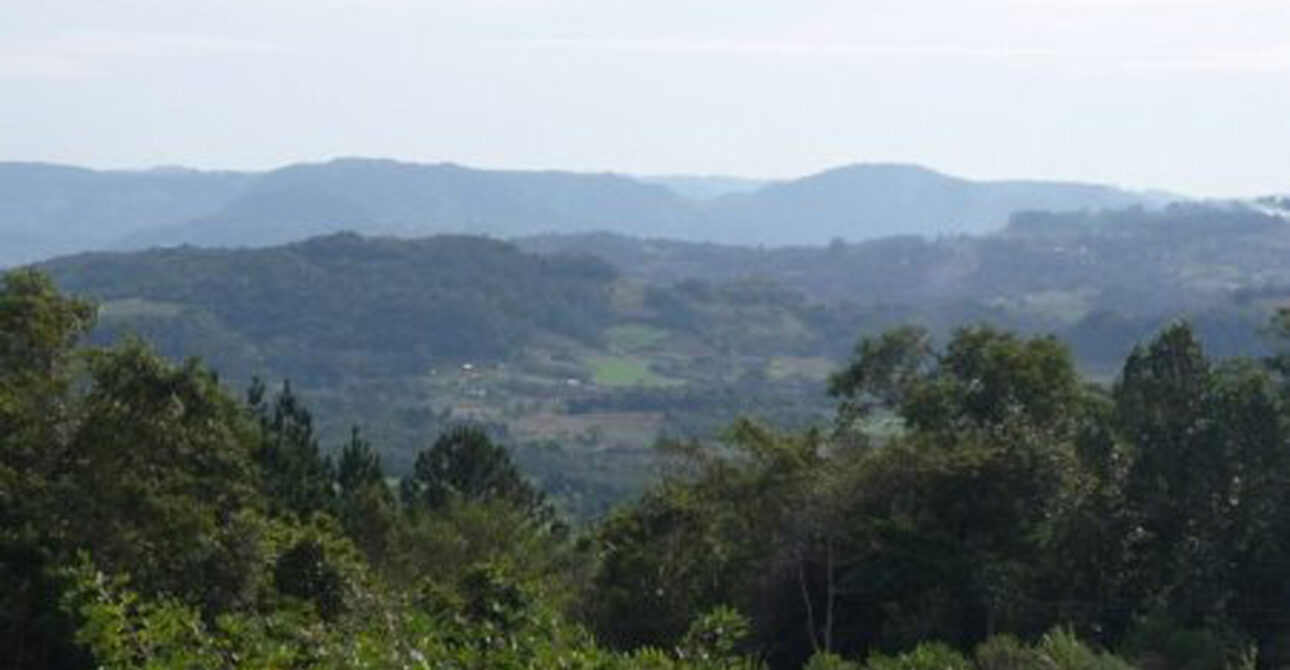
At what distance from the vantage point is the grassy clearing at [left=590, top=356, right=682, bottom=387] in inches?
5477

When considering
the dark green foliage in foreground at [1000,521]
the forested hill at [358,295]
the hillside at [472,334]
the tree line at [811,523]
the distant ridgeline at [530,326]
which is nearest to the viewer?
the tree line at [811,523]

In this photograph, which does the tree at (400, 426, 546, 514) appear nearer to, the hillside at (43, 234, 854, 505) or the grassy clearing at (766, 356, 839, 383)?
the hillside at (43, 234, 854, 505)

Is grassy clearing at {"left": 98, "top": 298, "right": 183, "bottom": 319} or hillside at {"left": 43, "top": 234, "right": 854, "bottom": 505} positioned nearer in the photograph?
hillside at {"left": 43, "top": 234, "right": 854, "bottom": 505}

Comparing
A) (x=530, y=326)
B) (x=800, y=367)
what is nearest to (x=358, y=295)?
(x=530, y=326)

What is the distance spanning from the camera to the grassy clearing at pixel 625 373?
139 metres

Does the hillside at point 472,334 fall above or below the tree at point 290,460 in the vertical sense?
below

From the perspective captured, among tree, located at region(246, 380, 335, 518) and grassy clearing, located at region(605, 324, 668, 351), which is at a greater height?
tree, located at region(246, 380, 335, 518)

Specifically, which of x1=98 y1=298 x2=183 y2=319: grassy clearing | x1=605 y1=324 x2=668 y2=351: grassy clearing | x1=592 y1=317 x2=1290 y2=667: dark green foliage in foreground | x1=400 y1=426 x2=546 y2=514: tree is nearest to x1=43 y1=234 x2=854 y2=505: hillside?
x1=605 y1=324 x2=668 y2=351: grassy clearing

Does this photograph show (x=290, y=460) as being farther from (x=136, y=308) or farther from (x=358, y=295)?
(x=358, y=295)

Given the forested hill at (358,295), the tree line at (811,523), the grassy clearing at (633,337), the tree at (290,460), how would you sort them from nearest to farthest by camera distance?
the tree line at (811,523)
the tree at (290,460)
the forested hill at (358,295)
the grassy clearing at (633,337)

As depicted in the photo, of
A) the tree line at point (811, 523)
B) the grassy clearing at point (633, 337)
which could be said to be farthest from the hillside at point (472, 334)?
the tree line at point (811, 523)

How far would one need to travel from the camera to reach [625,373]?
5714 inches

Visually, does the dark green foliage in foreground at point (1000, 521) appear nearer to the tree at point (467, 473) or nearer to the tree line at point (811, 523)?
the tree line at point (811, 523)

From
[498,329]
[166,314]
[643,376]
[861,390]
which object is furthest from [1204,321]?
[861,390]
